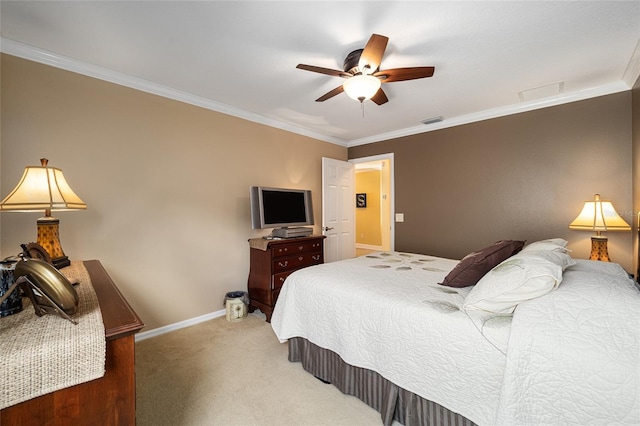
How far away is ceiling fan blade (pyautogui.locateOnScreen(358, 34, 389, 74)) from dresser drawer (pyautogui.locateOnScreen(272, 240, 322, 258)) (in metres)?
2.03

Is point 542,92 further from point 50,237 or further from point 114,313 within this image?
point 50,237

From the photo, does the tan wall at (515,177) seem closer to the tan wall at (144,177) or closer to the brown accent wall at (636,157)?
the brown accent wall at (636,157)

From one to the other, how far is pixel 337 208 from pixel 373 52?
2.81 m

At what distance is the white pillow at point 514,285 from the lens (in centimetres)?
123

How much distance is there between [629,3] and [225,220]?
143 inches

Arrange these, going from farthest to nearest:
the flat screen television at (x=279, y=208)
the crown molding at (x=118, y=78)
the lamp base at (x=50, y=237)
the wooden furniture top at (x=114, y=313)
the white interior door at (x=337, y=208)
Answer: the white interior door at (x=337, y=208) < the flat screen television at (x=279, y=208) < the crown molding at (x=118, y=78) < the lamp base at (x=50, y=237) < the wooden furniture top at (x=114, y=313)

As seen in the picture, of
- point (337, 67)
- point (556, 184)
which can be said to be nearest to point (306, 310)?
point (337, 67)

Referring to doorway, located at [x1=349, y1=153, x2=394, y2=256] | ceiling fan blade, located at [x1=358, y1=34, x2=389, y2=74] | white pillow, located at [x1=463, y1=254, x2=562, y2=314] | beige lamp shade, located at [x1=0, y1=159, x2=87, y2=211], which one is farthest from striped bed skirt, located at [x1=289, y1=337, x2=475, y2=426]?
doorway, located at [x1=349, y1=153, x2=394, y2=256]

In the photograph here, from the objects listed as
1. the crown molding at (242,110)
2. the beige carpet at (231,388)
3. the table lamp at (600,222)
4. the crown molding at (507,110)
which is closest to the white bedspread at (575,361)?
the beige carpet at (231,388)

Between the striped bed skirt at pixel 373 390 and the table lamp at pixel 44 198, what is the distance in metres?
1.75

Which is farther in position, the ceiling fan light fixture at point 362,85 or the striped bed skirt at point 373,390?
the ceiling fan light fixture at point 362,85

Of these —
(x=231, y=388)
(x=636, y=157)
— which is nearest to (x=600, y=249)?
(x=636, y=157)

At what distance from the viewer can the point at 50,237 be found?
166 cm

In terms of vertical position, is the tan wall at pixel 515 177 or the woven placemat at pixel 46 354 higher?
the tan wall at pixel 515 177
